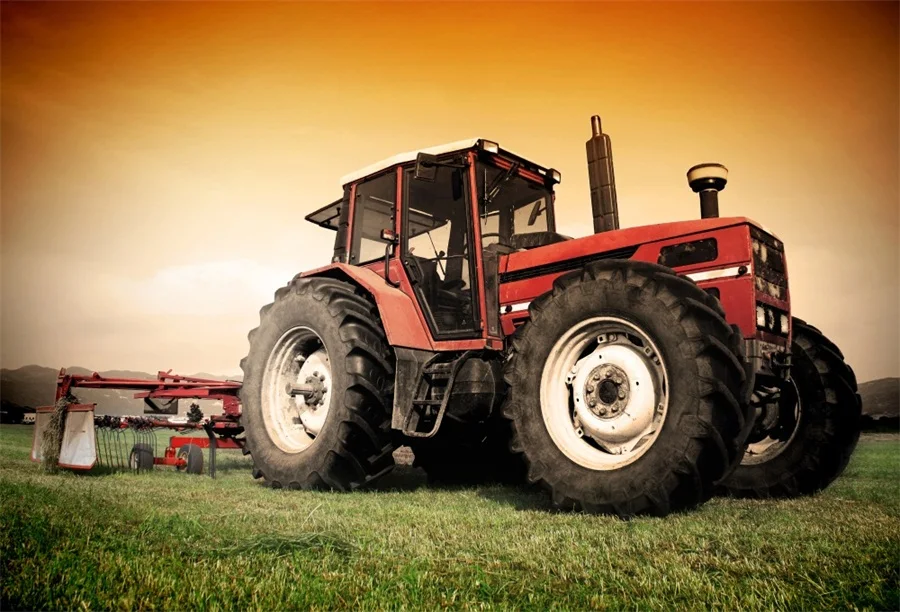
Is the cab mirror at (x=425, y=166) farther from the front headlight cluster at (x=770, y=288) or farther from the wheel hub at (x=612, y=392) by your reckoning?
the front headlight cluster at (x=770, y=288)

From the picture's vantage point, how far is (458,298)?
571 cm

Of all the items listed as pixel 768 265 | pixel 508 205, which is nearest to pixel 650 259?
pixel 768 265

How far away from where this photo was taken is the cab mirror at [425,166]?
18.1 feet

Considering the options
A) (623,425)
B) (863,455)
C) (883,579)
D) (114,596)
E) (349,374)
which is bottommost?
(863,455)

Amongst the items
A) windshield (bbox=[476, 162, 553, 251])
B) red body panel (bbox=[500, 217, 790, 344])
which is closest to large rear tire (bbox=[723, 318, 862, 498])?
red body panel (bbox=[500, 217, 790, 344])

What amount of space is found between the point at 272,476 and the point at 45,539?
9.54ft

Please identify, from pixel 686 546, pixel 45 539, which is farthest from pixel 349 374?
pixel 686 546

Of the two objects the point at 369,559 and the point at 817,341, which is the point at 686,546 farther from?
the point at 817,341

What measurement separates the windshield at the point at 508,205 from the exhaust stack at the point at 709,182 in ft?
5.21

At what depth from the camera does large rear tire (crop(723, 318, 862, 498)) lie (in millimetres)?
5191

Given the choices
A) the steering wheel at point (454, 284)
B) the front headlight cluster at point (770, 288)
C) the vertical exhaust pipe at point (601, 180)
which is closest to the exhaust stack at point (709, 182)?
the front headlight cluster at point (770, 288)

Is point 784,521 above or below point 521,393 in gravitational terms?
below

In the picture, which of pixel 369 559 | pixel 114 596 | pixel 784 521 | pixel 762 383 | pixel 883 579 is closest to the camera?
pixel 114 596

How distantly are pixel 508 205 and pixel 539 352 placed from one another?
197 cm
